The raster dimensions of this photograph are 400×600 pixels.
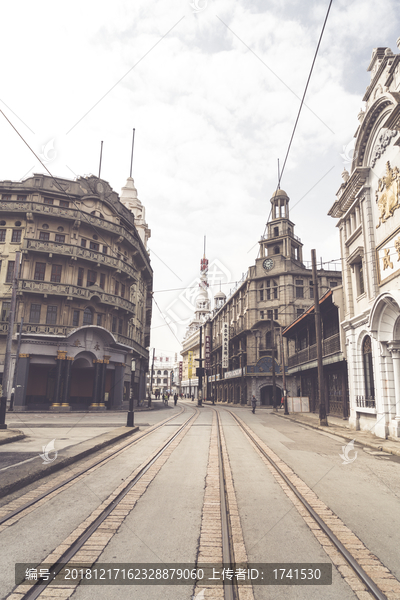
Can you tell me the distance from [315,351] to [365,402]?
10.2 meters

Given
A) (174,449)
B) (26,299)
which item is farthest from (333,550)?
(26,299)

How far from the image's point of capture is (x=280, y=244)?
5647 cm

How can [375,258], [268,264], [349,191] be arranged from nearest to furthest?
[375,258]
[349,191]
[268,264]

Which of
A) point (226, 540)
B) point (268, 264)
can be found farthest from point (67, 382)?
point (268, 264)

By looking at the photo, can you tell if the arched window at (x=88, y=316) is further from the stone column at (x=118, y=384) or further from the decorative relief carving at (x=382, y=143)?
the decorative relief carving at (x=382, y=143)

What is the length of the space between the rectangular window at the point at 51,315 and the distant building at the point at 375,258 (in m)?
23.1

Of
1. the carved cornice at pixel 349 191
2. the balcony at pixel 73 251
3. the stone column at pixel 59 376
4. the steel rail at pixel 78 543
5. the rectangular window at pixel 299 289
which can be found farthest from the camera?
the rectangular window at pixel 299 289

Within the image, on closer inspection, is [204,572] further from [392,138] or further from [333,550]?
[392,138]

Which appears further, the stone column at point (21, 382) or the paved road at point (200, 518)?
the stone column at point (21, 382)

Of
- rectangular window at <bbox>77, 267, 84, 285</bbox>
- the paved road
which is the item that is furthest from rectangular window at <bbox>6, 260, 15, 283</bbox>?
the paved road

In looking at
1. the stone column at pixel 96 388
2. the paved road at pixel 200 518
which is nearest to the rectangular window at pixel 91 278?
the stone column at pixel 96 388

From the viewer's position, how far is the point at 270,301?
53.8 metres

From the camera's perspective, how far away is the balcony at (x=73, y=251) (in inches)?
1265

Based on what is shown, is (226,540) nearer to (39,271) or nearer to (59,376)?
(59,376)
